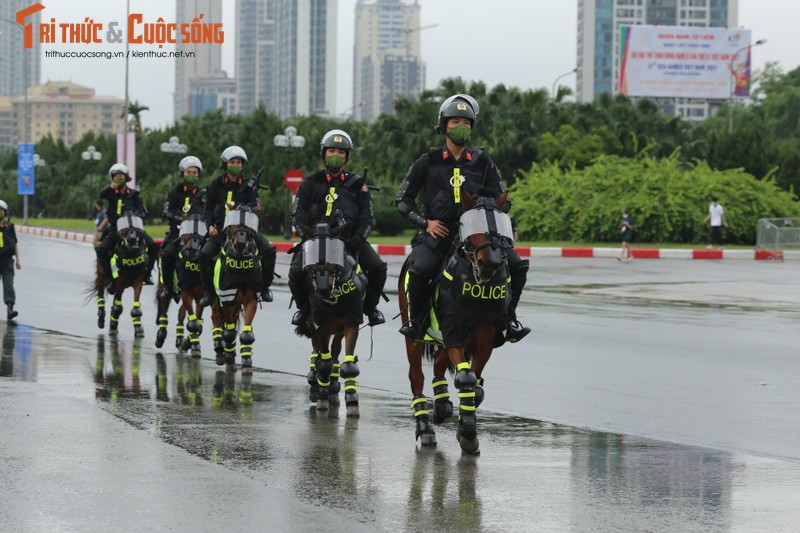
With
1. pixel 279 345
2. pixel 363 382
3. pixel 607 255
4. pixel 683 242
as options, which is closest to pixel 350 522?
pixel 363 382

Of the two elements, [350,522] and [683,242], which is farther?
[683,242]

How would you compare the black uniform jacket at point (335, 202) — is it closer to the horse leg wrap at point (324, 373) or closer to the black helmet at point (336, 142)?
the black helmet at point (336, 142)

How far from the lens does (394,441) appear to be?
878 centimetres

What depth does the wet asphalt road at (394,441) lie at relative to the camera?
659 cm

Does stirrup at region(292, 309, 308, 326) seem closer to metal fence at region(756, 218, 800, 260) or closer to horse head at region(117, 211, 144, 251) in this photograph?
horse head at region(117, 211, 144, 251)

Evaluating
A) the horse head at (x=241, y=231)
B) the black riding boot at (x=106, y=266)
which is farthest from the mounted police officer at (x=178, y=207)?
the horse head at (x=241, y=231)

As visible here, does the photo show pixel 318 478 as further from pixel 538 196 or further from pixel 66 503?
pixel 538 196

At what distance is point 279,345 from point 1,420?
6.48m

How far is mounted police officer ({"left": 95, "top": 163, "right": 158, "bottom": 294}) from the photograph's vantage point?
1617 cm

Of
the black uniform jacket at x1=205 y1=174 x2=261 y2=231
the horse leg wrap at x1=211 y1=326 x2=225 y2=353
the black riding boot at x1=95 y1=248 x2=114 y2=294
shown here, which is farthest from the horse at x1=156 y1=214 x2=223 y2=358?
the black riding boot at x1=95 y1=248 x2=114 y2=294

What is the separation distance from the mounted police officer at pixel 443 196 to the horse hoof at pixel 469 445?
0.81 meters

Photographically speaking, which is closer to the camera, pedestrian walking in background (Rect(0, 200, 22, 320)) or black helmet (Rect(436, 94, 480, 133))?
black helmet (Rect(436, 94, 480, 133))

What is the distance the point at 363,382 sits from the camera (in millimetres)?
12312

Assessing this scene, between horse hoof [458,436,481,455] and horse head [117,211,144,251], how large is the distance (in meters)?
8.63
